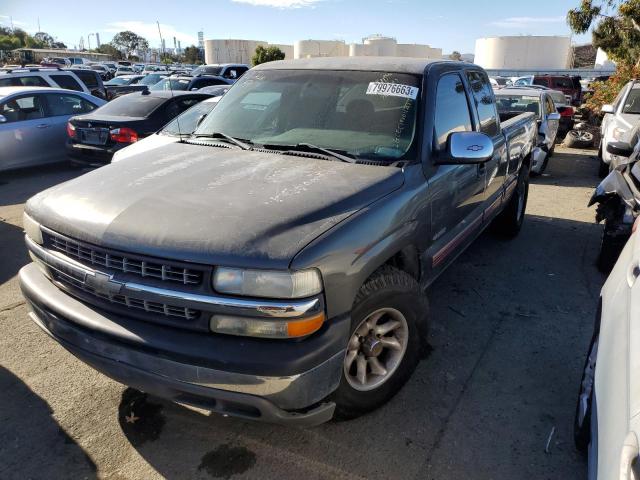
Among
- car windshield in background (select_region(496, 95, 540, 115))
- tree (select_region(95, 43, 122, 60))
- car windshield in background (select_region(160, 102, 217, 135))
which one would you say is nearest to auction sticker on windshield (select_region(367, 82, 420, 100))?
car windshield in background (select_region(160, 102, 217, 135))

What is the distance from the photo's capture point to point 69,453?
8.41 ft

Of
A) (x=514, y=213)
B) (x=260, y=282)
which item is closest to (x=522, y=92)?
(x=514, y=213)

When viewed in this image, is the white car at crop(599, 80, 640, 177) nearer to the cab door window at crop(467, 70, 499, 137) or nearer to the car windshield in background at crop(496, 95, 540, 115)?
the car windshield in background at crop(496, 95, 540, 115)

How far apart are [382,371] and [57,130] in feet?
28.6

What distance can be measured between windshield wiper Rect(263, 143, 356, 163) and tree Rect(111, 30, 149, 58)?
111192 mm

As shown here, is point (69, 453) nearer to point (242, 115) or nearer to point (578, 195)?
point (242, 115)

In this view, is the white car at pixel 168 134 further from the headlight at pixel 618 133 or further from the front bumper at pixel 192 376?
the headlight at pixel 618 133

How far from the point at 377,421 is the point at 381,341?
1.59ft

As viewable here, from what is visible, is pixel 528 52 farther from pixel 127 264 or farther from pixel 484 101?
pixel 127 264

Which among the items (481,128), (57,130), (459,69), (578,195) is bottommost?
(578,195)

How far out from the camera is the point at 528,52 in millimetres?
74500

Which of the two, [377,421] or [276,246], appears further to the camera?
[377,421]

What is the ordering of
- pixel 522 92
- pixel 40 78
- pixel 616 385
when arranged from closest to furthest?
pixel 616 385
pixel 522 92
pixel 40 78

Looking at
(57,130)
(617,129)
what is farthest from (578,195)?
(57,130)
